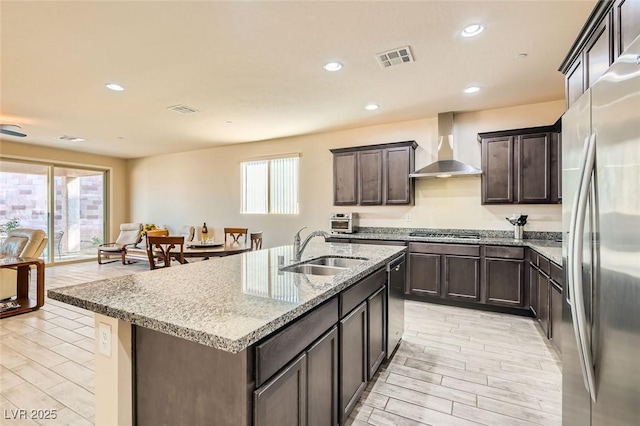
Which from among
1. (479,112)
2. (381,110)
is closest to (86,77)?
(381,110)

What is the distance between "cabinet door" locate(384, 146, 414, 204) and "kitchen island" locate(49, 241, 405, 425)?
10.0ft

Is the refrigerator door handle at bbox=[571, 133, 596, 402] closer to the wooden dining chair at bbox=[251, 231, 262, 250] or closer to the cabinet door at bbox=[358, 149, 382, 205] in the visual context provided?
the cabinet door at bbox=[358, 149, 382, 205]

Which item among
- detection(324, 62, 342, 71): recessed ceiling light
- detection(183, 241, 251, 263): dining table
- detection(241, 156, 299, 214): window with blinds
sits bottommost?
detection(183, 241, 251, 263): dining table

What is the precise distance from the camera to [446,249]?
4.03 m

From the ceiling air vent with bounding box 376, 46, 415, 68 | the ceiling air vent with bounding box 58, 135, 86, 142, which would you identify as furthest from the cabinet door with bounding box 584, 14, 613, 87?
the ceiling air vent with bounding box 58, 135, 86, 142

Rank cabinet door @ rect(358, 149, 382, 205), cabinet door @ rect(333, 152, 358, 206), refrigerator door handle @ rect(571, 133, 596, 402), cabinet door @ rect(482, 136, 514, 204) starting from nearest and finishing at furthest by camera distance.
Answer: refrigerator door handle @ rect(571, 133, 596, 402), cabinet door @ rect(482, 136, 514, 204), cabinet door @ rect(358, 149, 382, 205), cabinet door @ rect(333, 152, 358, 206)

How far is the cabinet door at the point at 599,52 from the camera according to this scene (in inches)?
64.2

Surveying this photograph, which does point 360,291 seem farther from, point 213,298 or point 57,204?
point 57,204

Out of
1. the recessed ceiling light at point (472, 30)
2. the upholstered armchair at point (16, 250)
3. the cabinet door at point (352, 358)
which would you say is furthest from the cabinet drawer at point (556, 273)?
the upholstered armchair at point (16, 250)

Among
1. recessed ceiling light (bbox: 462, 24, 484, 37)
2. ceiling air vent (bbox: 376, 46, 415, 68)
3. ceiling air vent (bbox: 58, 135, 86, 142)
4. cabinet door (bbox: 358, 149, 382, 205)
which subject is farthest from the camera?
ceiling air vent (bbox: 58, 135, 86, 142)

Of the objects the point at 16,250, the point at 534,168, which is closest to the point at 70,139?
the point at 16,250

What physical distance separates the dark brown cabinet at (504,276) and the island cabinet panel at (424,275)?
58cm

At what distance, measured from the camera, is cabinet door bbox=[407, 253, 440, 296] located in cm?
410

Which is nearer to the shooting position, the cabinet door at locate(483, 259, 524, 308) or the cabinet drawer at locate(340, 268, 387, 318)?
the cabinet drawer at locate(340, 268, 387, 318)
